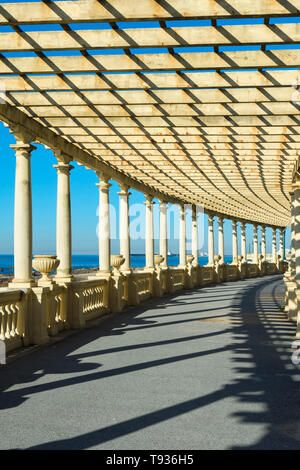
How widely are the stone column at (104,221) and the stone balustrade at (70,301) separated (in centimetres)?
56

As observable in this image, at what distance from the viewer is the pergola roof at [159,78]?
7910 millimetres

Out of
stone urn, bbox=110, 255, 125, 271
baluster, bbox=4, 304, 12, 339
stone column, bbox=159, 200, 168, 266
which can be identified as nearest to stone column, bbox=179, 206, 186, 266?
stone column, bbox=159, 200, 168, 266

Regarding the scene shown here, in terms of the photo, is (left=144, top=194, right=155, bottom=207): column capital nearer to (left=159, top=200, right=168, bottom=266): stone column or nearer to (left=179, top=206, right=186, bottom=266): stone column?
(left=159, top=200, right=168, bottom=266): stone column

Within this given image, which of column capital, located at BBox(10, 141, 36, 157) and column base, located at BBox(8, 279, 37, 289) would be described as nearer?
column base, located at BBox(8, 279, 37, 289)

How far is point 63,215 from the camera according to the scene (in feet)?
52.5

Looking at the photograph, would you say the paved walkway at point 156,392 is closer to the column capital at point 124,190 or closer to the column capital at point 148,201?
the column capital at point 124,190

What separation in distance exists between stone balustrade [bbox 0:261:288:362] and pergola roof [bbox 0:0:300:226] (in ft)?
14.1

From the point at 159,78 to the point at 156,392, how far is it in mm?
6299

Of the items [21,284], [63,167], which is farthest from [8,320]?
[63,167]

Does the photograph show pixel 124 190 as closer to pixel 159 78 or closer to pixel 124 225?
pixel 124 225

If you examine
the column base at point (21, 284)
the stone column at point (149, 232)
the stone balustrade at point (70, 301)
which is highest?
the stone column at point (149, 232)

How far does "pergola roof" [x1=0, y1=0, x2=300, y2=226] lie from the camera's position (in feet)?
26.0

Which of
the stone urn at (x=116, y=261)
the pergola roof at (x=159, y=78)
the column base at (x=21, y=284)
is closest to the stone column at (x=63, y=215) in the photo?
the pergola roof at (x=159, y=78)

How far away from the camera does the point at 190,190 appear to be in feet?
89.1
